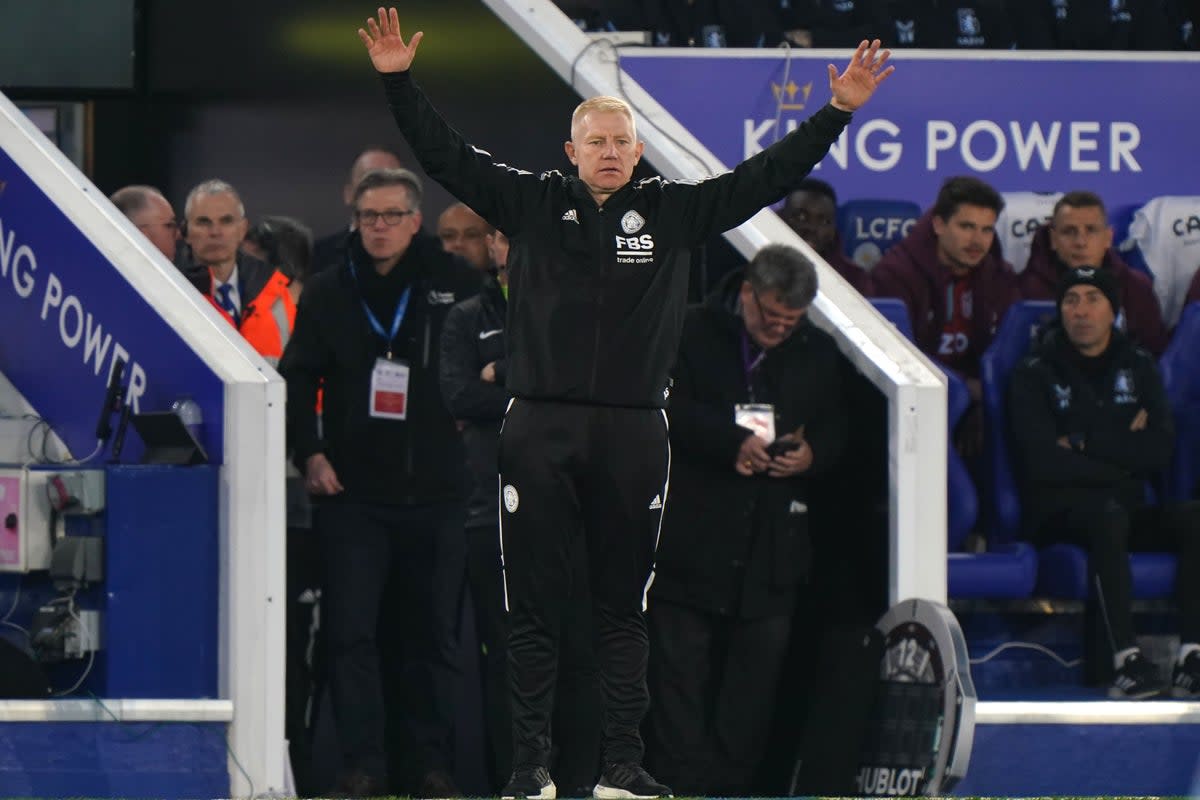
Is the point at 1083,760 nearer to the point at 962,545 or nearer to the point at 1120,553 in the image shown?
the point at 1120,553

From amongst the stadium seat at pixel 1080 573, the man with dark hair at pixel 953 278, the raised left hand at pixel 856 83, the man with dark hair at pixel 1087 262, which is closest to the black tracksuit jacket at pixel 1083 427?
the stadium seat at pixel 1080 573

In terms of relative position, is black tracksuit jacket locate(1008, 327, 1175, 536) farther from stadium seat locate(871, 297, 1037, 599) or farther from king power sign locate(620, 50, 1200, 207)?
king power sign locate(620, 50, 1200, 207)

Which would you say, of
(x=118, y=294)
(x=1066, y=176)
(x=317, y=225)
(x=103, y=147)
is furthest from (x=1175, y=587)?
(x=103, y=147)

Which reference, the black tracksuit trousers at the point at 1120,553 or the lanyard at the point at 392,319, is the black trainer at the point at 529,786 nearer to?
the lanyard at the point at 392,319

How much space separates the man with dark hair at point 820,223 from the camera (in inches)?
298

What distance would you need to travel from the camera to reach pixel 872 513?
6918 mm

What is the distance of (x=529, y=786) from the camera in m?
4.81

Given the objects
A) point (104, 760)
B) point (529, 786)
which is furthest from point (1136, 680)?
point (104, 760)

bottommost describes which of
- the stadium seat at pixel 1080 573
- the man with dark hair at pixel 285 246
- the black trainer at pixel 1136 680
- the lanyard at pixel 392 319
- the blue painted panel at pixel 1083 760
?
the blue painted panel at pixel 1083 760

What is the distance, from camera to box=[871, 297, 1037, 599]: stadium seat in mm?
6973

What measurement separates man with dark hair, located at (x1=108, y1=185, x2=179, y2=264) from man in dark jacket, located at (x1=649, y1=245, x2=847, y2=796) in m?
1.77

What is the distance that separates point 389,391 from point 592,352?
2006mm

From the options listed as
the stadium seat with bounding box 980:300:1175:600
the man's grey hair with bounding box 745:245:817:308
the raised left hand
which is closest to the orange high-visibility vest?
the man's grey hair with bounding box 745:245:817:308

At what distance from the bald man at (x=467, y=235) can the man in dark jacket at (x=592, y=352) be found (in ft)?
8.95
